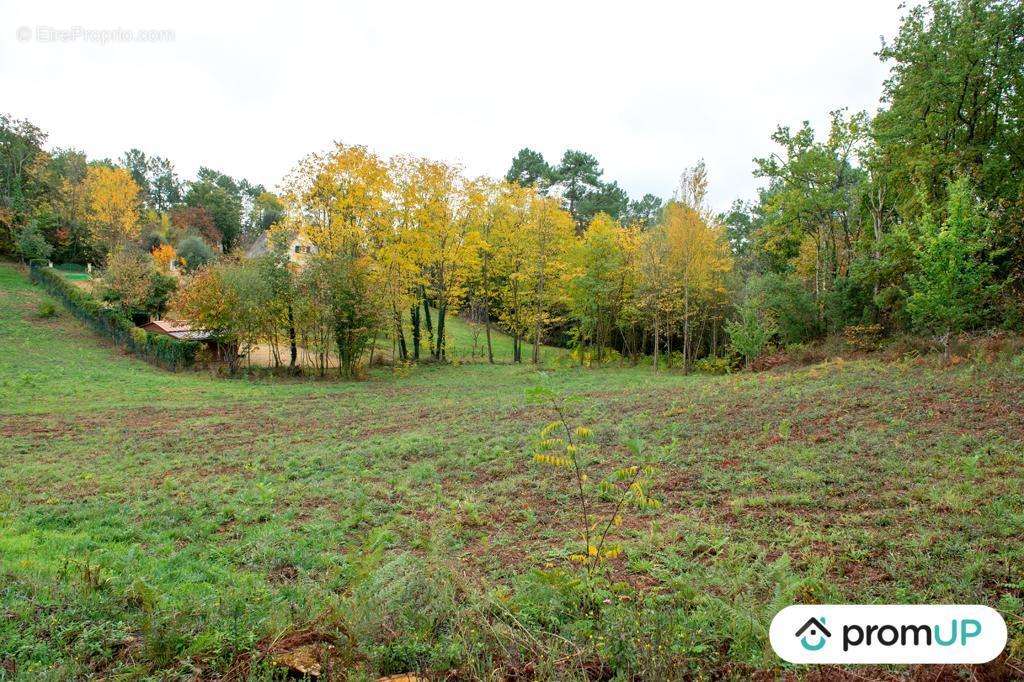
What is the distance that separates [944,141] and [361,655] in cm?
2433

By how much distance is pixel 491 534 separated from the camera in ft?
20.6

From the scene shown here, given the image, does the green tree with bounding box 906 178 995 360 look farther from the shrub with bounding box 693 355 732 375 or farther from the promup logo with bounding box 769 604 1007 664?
the promup logo with bounding box 769 604 1007 664

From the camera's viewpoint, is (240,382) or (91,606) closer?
(91,606)

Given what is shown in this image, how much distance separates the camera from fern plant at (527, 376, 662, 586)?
4134mm

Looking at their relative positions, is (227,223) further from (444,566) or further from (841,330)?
(444,566)

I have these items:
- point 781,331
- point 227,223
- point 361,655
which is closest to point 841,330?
point 781,331

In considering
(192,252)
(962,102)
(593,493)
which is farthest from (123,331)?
(962,102)

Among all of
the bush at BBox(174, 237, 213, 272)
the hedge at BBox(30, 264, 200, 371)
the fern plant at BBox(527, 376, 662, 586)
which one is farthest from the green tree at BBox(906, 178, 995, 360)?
the bush at BBox(174, 237, 213, 272)

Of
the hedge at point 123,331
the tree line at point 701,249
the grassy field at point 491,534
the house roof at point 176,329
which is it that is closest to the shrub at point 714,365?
the tree line at point 701,249

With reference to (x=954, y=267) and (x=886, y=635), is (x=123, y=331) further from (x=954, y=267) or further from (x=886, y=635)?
(x=954, y=267)

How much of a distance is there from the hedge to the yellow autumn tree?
7.40 metres

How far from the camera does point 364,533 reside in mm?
6523

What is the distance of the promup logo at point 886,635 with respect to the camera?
3125mm

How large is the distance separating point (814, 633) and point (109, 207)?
2093 inches
